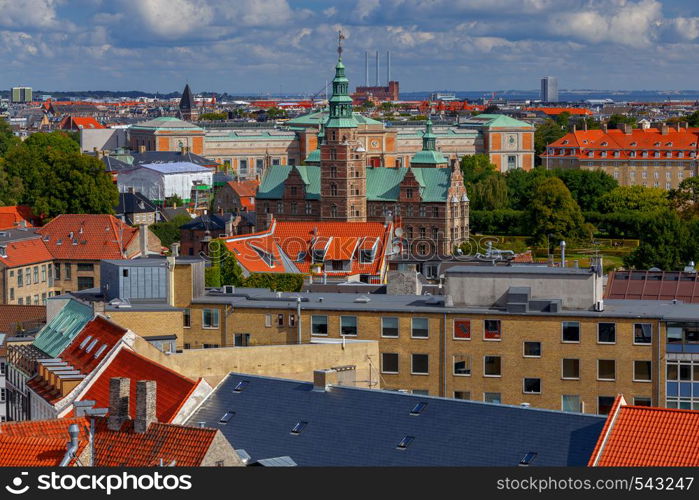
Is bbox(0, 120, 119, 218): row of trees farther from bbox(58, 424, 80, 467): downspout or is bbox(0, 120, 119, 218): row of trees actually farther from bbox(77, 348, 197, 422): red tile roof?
bbox(58, 424, 80, 467): downspout

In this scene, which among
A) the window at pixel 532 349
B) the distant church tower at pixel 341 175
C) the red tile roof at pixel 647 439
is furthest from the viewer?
the distant church tower at pixel 341 175

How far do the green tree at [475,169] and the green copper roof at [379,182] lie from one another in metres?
36.2

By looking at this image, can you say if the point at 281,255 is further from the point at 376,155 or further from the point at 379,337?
the point at 376,155

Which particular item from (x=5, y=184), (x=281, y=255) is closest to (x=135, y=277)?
(x=281, y=255)

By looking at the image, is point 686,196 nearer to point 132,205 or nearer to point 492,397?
point 132,205

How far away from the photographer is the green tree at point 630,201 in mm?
151600

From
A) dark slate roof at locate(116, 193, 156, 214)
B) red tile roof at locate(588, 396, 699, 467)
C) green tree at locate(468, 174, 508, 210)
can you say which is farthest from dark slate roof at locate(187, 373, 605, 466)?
green tree at locate(468, 174, 508, 210)

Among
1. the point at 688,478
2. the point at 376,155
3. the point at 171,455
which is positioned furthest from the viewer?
the point at 376,155

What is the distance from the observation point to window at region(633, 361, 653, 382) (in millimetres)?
50513

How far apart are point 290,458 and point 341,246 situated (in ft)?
217

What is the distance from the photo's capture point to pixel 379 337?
53.7 meters

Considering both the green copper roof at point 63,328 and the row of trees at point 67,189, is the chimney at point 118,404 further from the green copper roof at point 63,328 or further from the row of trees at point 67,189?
the row of trees at point 67,189

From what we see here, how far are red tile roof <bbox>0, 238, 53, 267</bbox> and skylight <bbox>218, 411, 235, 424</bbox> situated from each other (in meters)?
54.4

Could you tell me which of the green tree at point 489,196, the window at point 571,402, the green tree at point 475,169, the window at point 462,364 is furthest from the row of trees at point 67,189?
the window at point 571,402
